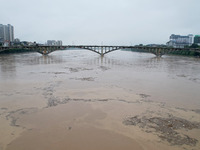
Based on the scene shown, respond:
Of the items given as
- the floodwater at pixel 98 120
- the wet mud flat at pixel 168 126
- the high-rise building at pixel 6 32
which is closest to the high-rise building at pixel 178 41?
the high-rise building at pixel 6 32

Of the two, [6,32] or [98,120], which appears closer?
[98,120]

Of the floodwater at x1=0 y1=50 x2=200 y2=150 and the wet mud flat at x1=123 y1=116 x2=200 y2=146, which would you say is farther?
the wet mud flat at x1=123 y1=116 x2=200 y2=146

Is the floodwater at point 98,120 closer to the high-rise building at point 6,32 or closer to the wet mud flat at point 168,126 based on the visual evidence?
the wet mud flat at point 168,126

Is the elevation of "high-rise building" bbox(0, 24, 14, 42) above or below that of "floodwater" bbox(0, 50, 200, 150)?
above

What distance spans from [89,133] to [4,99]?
7134 millimetres

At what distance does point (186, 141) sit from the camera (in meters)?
6.69

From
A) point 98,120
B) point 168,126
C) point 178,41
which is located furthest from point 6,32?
point 168,126

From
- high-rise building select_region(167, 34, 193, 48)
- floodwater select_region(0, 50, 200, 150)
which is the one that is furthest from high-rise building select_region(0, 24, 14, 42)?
floodwater select_region(0, 50, 200, 150)

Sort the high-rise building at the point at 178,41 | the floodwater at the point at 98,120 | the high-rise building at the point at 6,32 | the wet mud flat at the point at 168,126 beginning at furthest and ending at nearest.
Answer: the high-rise building at the point at 178,41, the high-rise building at the point at 6,32, the wet mud flat at the point at 168,126, the floodwater at the point at 98,120

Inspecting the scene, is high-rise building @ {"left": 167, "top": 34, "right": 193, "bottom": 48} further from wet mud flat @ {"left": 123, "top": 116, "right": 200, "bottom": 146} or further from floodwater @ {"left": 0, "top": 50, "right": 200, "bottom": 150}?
wet mud flat @ {"left": 123, "top": 116, "right": 200, "bottom": 146}

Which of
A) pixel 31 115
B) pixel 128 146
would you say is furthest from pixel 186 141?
pixel 31 115

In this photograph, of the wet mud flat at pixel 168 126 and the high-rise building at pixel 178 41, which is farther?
the high-rise building at pixel 178 41

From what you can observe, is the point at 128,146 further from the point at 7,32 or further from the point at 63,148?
the point at 7,32

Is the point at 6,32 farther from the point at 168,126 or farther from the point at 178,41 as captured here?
the point at 168,126
